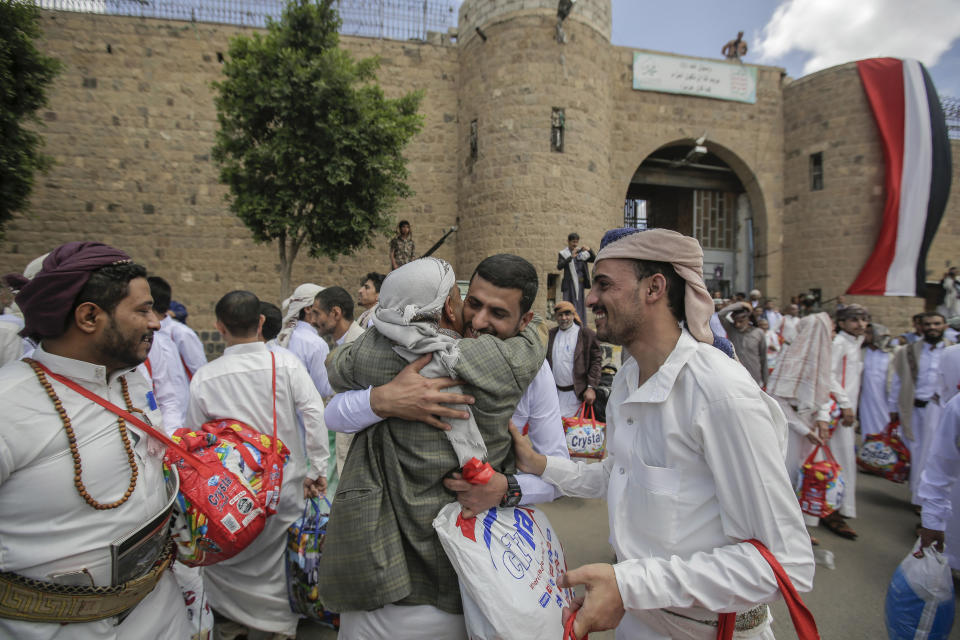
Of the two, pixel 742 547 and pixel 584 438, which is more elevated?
pixel 742 547

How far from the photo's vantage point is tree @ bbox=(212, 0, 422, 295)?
8.60m

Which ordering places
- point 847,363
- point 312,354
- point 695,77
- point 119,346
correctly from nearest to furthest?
point 119,346
point 312,354
point 847,363
point 695,77

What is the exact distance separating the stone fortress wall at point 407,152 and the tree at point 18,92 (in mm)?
3250

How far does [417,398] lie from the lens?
1228 millimetres

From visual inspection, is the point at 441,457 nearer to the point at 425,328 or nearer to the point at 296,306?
the point at 425,328

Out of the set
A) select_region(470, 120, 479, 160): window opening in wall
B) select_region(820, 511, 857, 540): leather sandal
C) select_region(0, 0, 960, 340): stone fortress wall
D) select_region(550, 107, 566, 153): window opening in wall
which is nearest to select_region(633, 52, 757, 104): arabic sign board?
select_region(0, 0, 960, 340): stone fortress wall

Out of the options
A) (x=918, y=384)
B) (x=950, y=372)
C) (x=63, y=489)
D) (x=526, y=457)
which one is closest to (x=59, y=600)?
(x=63, y=489)

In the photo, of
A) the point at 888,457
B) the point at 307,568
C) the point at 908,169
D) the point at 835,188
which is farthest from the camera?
the point at 835,188

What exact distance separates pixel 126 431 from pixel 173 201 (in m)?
13.0

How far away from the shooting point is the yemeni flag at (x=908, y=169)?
13.6 meters

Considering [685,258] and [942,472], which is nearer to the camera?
[685,258]

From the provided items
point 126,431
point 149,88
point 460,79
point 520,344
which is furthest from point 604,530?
point 149,88

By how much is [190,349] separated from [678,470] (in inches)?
166

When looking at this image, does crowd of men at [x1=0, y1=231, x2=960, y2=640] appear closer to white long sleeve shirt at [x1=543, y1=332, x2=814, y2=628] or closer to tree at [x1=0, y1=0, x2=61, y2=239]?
white long sleeve shirt at [x1=543, y1=332, x2=814, y2=628]
